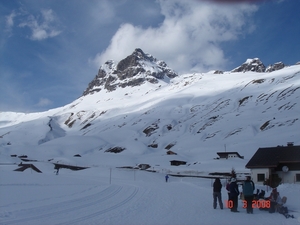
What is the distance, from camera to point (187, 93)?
166 metres

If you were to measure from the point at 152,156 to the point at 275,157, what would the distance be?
54.5 metres

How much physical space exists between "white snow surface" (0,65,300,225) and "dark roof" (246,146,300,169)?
18.8 ft

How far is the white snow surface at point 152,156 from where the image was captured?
11.9 meters

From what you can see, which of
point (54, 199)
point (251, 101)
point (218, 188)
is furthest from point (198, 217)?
point (251, 101)

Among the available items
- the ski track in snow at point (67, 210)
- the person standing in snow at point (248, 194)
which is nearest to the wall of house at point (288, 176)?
the person standing in snow at point (248, 194)

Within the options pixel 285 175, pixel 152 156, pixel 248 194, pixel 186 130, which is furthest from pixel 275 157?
pixel 186 130

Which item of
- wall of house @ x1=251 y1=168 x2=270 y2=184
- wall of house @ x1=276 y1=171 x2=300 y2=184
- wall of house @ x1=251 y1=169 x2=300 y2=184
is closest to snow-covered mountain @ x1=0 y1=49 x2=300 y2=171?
wall of house @ x1=251 y1=168 x2=270 y2=184

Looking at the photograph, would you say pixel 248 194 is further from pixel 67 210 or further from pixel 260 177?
pixel 260 177

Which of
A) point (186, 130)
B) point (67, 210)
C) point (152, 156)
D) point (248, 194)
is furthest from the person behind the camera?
point (186, 130)

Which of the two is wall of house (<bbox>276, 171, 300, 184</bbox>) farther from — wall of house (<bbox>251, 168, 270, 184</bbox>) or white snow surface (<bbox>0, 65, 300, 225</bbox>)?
white snow surface (<bbox>0, 65, 300, 225</bbox>)

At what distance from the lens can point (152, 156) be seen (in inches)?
3329

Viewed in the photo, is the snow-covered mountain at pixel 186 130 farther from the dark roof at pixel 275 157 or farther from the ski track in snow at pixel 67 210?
the ski track in snow at pixel 67 210

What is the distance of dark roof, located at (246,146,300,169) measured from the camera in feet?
100
